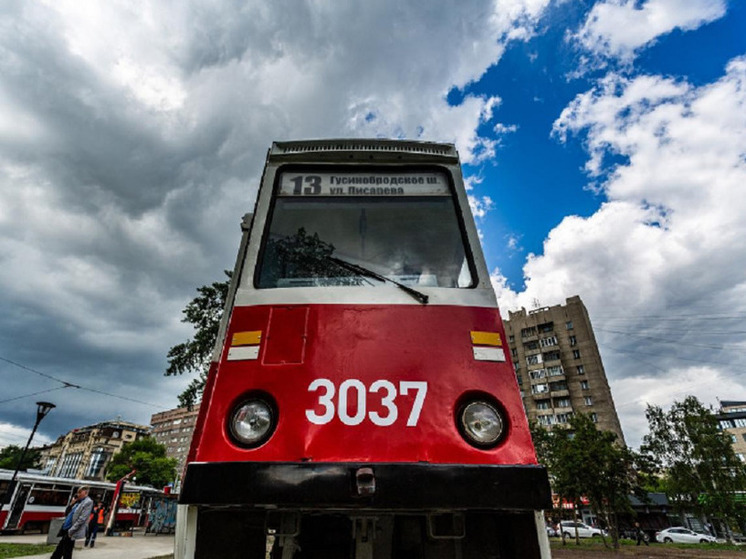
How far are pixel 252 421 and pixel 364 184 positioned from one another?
6.30 feet

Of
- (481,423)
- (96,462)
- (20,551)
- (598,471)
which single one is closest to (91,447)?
(96,462)

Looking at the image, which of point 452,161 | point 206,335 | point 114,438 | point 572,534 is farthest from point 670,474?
point 114,438

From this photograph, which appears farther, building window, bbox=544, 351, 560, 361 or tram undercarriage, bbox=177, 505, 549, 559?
building window, bbox=544, 351, 560, 361

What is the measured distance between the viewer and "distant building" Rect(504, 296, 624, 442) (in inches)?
2096

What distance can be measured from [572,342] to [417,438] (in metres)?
63.6

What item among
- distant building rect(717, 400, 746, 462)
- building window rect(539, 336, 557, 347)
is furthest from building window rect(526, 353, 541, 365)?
distant building rect(717, 400, 746, 462)

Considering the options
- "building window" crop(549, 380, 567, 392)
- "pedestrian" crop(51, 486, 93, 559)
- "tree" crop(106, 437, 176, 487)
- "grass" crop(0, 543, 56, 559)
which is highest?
"building window" crop(549, 380, 567, 392)

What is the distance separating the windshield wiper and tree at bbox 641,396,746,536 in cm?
2729

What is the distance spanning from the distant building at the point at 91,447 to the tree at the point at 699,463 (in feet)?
315

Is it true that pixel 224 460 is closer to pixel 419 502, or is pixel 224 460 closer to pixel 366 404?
pixel 366 404

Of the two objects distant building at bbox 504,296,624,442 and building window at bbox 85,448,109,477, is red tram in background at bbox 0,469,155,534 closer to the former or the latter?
distant building at bbox 504,296,624,442

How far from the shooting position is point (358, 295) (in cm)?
250

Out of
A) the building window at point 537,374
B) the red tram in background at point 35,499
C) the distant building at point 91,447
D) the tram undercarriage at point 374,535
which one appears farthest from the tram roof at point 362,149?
the distant building at point 91,447

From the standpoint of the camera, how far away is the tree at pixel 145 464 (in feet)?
183
